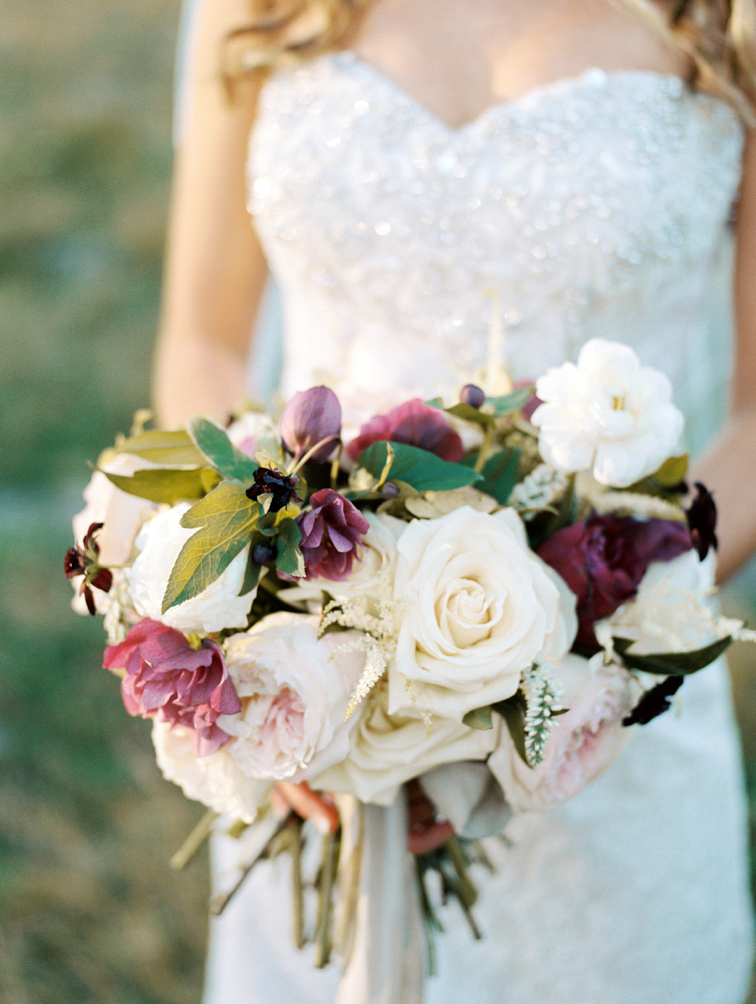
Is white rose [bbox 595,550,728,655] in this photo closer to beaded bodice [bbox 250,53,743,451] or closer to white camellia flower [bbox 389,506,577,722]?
white camellia flower [bbox 389,506,577,722]

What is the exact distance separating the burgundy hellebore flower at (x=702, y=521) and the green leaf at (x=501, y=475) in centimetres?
19

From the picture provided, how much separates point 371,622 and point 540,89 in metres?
1.02

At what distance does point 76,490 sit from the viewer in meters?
5.79

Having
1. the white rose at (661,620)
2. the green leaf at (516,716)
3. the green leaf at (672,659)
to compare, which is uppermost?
the white rose at (661,620)

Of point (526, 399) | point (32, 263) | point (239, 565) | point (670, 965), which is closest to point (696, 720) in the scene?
point (670, 965)

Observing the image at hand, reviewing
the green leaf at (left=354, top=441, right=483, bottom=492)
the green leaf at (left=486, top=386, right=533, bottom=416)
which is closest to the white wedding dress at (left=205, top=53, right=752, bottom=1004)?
the green leaf at (left=486, top=386, right=533, bottom=416)

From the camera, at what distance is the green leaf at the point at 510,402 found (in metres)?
0.95

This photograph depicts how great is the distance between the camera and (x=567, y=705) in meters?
0.90

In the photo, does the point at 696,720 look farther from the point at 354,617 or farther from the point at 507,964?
the point at 354,617

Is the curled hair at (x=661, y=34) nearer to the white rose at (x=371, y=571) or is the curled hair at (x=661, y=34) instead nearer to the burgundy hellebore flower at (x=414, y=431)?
the burgundy hellebore flower at (x=414, y=431)

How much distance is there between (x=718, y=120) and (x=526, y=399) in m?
0.83

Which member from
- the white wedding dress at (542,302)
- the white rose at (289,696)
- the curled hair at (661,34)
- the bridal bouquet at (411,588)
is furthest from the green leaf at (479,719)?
the curled hair at (661,34)

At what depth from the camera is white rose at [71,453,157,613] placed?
90 cm

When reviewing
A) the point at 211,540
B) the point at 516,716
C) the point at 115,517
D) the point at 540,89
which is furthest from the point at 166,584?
the point at 540,89
